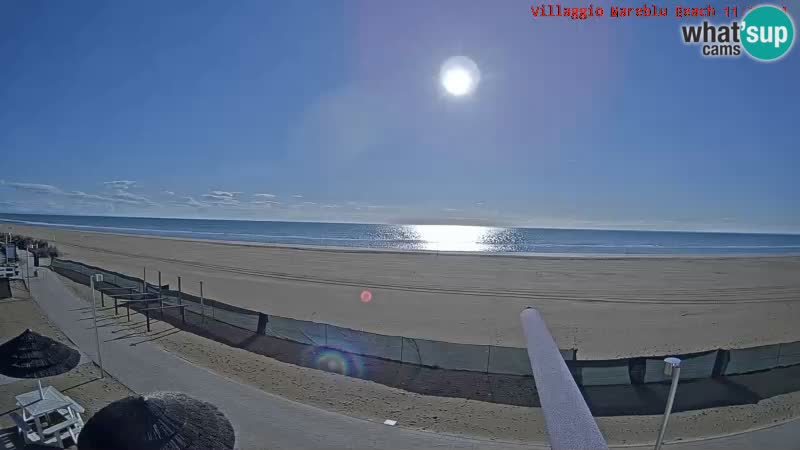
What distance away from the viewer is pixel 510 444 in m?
6.66

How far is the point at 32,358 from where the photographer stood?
21.1ft

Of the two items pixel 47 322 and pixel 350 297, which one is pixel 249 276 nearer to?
pixel 350 297

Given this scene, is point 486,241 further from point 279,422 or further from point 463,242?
point 279,422

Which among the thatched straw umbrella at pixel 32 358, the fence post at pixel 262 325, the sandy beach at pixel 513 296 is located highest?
the thatched straw umbrella at pixel 32 358

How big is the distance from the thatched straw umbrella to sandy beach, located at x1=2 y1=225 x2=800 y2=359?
882 centimetres

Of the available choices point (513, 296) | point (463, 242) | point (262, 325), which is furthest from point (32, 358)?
point (463, 242)

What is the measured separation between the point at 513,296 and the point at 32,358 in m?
19.4

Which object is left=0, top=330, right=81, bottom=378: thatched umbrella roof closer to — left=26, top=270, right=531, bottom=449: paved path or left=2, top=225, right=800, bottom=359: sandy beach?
left=26, top=270, right=531, bottom=449: paved path

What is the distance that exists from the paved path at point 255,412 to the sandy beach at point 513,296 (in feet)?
19.6

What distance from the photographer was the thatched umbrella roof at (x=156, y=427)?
3816 millimetres

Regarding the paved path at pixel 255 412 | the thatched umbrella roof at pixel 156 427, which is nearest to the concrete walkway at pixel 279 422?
the paved path at pixel 255 412

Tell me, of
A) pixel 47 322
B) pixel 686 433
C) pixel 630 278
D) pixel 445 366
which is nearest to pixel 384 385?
pixel 445 366

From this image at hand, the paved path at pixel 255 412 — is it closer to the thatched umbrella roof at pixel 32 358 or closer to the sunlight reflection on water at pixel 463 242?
the thatched umbrella roof at pixel 32 358

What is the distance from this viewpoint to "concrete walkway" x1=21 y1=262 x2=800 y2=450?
6.60 meters
